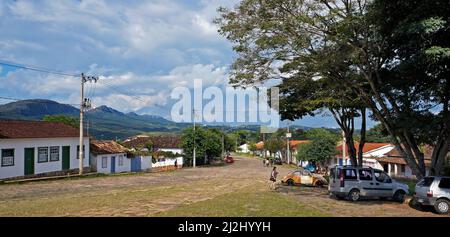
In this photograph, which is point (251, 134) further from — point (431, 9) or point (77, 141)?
point (431, 9)

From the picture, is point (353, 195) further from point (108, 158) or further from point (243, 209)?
point (108, 158)

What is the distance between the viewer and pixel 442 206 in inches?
615

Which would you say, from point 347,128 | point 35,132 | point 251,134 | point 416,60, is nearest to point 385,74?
point 416,60

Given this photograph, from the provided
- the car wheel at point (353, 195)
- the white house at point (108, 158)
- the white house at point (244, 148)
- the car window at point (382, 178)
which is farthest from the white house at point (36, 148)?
the white house at point (244, 148)

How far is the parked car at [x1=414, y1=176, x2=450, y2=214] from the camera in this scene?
51.2 feet

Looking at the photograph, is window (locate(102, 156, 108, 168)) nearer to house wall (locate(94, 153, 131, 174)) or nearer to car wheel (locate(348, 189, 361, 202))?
house wall (locate(94, 153, 131, 174))

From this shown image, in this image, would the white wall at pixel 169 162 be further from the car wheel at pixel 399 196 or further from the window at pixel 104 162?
the car wheel at pixel 399 196

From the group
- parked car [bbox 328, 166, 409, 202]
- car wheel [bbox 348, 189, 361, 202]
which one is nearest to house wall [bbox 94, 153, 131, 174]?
parked car [bbox 328, 166, 409, 202]

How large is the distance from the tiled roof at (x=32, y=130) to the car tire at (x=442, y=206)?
91.4 ft

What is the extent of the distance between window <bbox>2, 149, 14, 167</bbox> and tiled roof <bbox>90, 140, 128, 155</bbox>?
1107cm

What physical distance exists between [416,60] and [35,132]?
30026 mm

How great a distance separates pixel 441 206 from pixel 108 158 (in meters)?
35.5

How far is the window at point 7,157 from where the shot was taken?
30.9m
